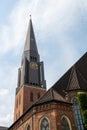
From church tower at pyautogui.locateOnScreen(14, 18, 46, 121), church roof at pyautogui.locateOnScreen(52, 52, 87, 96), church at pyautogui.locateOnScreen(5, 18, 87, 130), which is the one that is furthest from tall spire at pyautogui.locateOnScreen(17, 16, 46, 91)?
church roof at pyautogui.locateOnScreen(52, 52, 87, 96)

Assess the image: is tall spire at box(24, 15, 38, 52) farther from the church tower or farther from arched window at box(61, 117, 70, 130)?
arched window at box(61, 117, 70, 130)

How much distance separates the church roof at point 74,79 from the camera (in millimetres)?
23641

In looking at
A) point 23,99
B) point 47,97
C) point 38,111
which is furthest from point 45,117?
point 23,99

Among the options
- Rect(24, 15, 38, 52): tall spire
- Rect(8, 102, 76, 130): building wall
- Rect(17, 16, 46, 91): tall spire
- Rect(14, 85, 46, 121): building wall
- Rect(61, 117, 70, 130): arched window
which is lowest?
Rect(61, 117, 70, 130): arched window

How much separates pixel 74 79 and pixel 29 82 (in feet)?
60.3

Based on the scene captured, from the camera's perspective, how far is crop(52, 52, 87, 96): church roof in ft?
77.6

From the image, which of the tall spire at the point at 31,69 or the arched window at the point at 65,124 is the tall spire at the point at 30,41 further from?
the arched window at the point at 65,124

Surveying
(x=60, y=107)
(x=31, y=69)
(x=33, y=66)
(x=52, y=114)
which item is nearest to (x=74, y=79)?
(x=60, y=107)

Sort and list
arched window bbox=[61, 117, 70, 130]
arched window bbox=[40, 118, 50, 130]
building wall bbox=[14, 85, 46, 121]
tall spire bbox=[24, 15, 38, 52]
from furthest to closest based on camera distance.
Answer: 1. tall spire bbox=[24, 15, 38, 52]
2. building wall bbox=[14, 85, 46, 121]
3. arched window bbox=[40, 118, 50, 130]
4. arched window bbox=[61, 117, 70, 130]

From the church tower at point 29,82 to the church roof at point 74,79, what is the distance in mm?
16373

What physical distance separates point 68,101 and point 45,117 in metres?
3.05

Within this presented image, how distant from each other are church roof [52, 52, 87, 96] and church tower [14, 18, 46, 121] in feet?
53.7

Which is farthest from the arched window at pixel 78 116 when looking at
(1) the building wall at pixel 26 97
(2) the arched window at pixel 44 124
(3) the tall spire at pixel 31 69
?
(3) the tall spire at pixel 31 69

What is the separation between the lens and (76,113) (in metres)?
21.6
